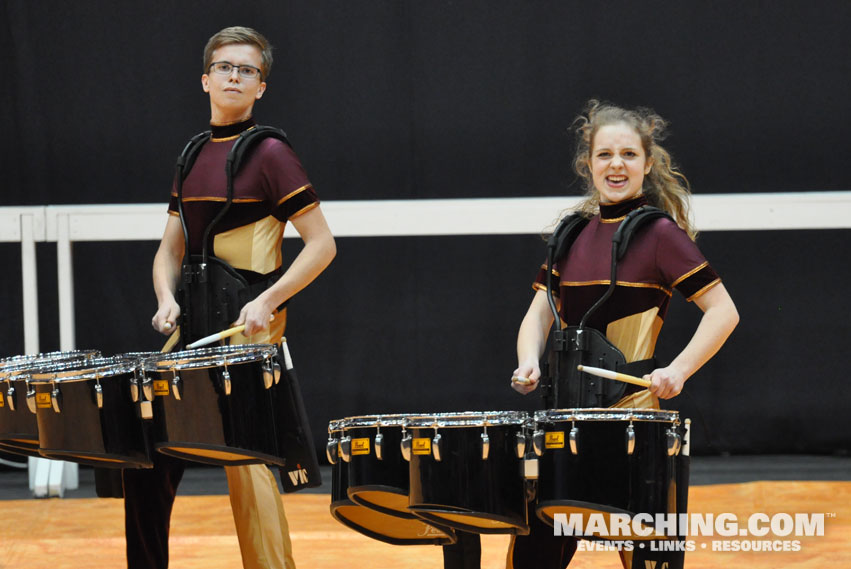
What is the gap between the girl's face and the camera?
2.70 meters

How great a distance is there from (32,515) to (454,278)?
2.20m

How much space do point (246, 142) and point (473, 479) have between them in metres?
1.22

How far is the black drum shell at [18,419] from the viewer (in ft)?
9.27

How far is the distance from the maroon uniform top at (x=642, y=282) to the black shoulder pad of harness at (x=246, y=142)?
100cm

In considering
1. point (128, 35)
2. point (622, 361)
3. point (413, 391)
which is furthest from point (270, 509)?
point (128, 35)

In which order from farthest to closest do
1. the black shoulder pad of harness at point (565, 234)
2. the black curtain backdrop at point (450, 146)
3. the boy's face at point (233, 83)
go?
the black curtain backdrop at point (450, 146) < the boy's face at point (233, 83) < the black shoulder pad of harness at point (565, 234)

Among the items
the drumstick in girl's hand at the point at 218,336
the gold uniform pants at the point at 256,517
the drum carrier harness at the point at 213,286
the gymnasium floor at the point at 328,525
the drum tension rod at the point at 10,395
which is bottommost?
the gymnasium floor at the point at 328,525

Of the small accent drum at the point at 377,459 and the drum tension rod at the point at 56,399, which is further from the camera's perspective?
the drum tension rod at the point at 56,399

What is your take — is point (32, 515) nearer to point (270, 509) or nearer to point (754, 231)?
point (270, 509)

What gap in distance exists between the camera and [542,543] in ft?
8.29

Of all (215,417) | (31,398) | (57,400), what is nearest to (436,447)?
(215,417)

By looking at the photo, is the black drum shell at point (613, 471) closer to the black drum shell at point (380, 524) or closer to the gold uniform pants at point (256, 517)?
the black drum shell at point (380, 524)

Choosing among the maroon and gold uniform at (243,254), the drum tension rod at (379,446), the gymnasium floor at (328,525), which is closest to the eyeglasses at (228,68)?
the maroon and gold uniform at (243,254)

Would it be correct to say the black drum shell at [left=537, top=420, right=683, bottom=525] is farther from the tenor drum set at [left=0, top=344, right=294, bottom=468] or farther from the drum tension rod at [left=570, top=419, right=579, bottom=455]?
the tenor drum set at [left=0, top=344, right=294, bottom=468]
